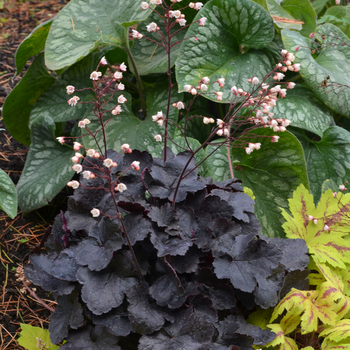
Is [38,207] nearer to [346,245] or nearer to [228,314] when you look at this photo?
[228,314]

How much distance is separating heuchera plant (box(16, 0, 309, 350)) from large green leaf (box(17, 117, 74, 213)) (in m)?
0.58

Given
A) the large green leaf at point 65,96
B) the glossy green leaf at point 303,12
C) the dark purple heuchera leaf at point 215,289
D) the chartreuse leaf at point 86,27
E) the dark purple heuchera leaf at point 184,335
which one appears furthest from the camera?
the glossy green leaf at point 303,12

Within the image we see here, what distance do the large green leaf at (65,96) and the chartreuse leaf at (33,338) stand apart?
102 centimetres

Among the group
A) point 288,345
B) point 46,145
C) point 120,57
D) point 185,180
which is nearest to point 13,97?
point 46,145

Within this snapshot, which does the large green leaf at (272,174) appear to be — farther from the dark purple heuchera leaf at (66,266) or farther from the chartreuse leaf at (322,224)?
the dark purple heuchera leaf at (66,266)

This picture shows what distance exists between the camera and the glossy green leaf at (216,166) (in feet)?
4.72

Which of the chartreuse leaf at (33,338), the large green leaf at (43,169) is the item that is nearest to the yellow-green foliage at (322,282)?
the chartreuse leaf at (33,338)

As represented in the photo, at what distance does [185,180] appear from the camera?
1.04 meters

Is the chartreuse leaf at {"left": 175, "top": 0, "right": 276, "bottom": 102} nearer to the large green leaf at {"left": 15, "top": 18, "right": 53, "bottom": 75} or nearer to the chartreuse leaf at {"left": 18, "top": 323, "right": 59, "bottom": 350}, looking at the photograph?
the large green leaf at {"left": 15, "top": 18, "right": 53, "bottom": 75}

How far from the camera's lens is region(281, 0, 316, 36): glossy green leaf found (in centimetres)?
189

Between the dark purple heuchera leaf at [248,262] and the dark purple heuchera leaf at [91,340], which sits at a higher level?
the dark purple heuchera leaf at [248,262]

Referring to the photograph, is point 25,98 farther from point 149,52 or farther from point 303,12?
point 303,12

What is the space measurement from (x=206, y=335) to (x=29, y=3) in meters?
3.23

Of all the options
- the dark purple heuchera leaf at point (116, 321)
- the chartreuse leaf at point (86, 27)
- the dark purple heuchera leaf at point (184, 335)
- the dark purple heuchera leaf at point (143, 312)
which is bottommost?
the dark purple heuchera leaf at point (116, 321)
